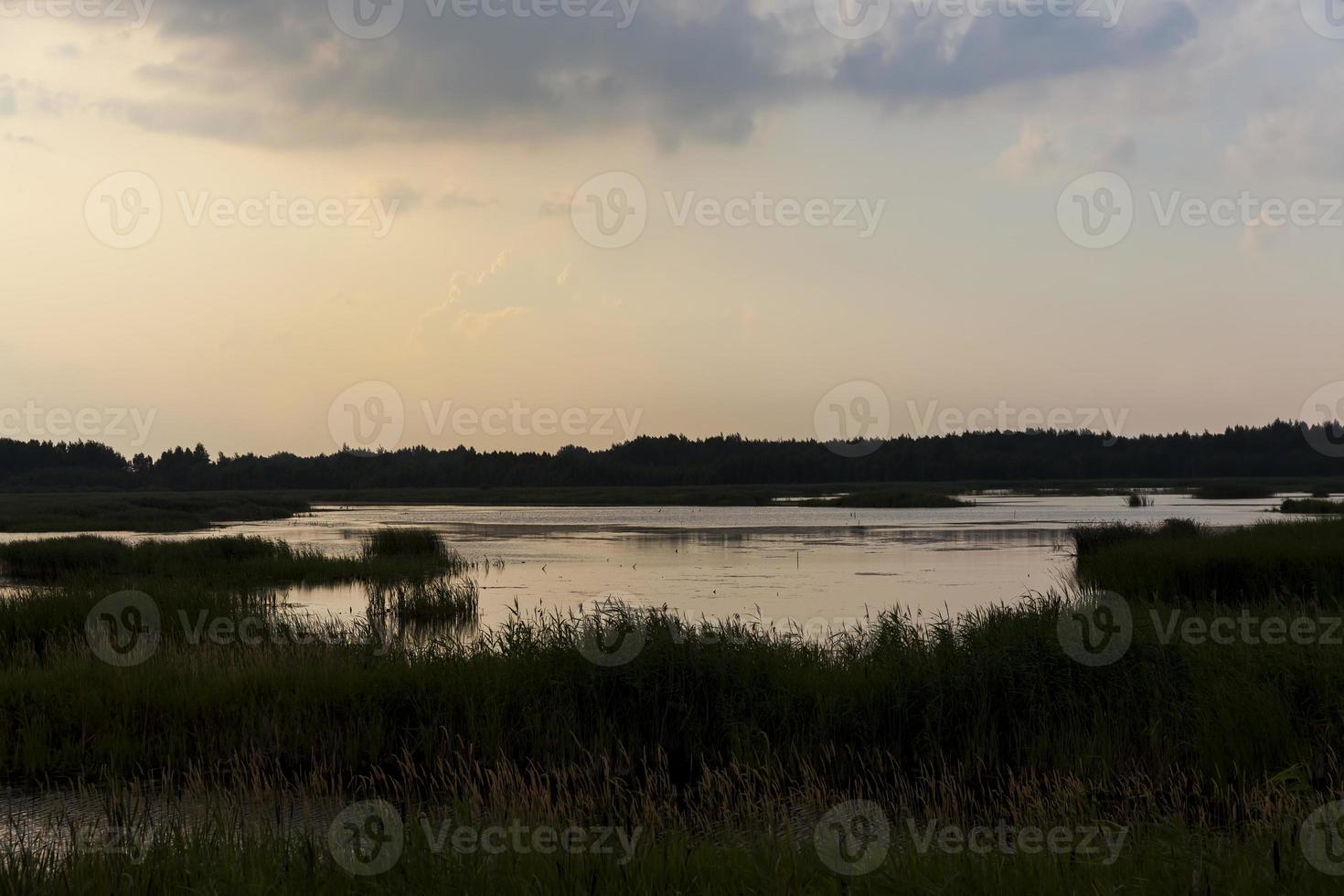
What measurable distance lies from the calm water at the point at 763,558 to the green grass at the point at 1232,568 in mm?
2177

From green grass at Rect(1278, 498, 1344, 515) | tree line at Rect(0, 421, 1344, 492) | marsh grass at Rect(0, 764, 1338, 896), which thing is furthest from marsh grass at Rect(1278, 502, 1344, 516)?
tree line at Rect(0, 421, 1344, 492)

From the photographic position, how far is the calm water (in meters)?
26.0

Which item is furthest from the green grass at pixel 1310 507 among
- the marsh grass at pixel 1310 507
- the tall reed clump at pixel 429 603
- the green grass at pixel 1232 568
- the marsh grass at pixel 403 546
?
the tall reed clump at pixel 429 603

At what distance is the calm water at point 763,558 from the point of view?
26000 mm

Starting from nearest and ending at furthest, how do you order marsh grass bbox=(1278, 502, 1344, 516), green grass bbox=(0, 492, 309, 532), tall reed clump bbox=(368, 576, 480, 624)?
tall reed clump bbox=(368, 576, 480, 624), green grass bbox=(0, 492, 309, 532), marsh grass bbox=(1278, 502, 1344, 516)

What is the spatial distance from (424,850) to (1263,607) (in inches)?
619

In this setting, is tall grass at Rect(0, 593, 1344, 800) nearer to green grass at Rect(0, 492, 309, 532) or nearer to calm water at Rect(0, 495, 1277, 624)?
calm water at Rect(0, 495, 1277, 624)

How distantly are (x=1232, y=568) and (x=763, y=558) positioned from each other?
18232mm

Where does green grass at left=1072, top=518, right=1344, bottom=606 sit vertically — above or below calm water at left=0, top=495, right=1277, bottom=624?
above

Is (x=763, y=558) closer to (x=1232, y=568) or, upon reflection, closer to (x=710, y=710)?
(x=1232, y=568)

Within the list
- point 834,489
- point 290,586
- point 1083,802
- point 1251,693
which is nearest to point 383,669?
point 1083,802

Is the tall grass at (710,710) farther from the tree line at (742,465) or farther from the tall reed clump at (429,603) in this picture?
the tree line at (742,465)

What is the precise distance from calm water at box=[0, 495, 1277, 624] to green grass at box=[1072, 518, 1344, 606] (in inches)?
85.7

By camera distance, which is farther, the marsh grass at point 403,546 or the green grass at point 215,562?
the marsh grass at point 403,546
